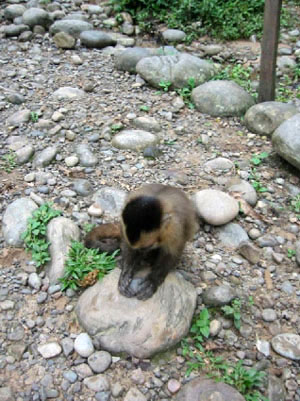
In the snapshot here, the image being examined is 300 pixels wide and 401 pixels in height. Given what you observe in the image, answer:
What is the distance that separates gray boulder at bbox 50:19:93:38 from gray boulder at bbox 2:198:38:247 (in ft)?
14.4

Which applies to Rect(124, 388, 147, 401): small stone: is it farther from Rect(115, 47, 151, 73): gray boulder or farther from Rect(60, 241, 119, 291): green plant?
Rect(115, 47, 151, 73): gray boulder

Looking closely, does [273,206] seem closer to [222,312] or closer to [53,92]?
[222,312]

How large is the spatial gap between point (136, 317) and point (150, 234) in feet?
2.00

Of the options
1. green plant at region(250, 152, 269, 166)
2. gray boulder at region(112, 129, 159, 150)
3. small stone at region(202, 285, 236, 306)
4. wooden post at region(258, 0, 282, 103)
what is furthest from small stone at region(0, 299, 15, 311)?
wooden post at region(258, 0, 282, 103)

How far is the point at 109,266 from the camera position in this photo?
12.9ft

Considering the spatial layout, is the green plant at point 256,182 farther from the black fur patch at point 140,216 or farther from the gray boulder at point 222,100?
the black fur patch at point 140,216

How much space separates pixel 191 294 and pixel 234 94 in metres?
3.20

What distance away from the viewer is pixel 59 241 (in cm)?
407

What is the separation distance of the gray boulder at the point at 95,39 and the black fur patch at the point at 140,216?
4.94 m

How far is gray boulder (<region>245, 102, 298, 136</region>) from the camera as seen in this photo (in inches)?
223

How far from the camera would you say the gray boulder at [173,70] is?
6469mm

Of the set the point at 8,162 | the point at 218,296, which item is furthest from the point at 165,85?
the point at 218,296

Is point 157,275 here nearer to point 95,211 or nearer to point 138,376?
point 138,376

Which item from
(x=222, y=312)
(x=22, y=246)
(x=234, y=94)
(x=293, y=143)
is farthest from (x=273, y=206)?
(x=22, y=246)
